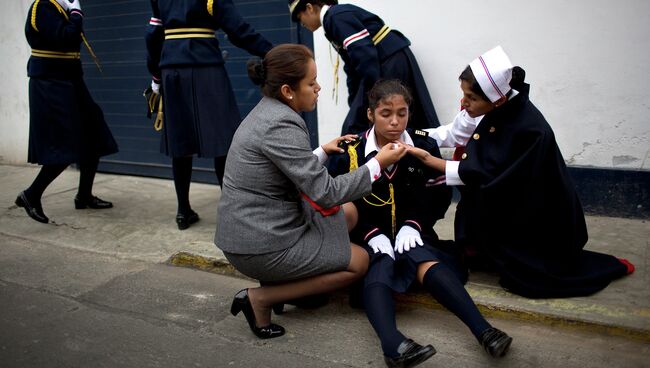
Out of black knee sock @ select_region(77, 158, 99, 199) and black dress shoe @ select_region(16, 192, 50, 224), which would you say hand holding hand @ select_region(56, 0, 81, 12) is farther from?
black dress shoe @ select_region(16, 192, 50, 224)

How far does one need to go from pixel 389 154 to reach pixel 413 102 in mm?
1337

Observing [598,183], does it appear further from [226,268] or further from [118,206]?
[118,206]

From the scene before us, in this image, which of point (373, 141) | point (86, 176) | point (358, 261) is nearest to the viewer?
point (358, 261)

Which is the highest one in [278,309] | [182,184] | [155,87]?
[155,87]

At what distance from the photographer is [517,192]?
10.4ft

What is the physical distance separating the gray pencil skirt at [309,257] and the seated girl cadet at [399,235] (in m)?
0.20

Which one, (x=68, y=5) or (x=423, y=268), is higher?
(x=68, y=5)

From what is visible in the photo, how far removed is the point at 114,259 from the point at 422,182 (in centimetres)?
229

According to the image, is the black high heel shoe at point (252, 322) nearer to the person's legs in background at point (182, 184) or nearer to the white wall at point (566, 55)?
the person's legs in background at point (182, 184)

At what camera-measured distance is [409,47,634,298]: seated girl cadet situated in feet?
10.1

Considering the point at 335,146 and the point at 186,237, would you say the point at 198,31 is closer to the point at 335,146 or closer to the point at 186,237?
the point at 186,237

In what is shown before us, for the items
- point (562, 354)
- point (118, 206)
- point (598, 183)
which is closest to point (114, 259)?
point (118, 206)

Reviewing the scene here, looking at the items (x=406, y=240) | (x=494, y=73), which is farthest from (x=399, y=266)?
(x=494, y=73)

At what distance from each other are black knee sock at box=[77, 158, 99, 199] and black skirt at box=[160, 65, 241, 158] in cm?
110
